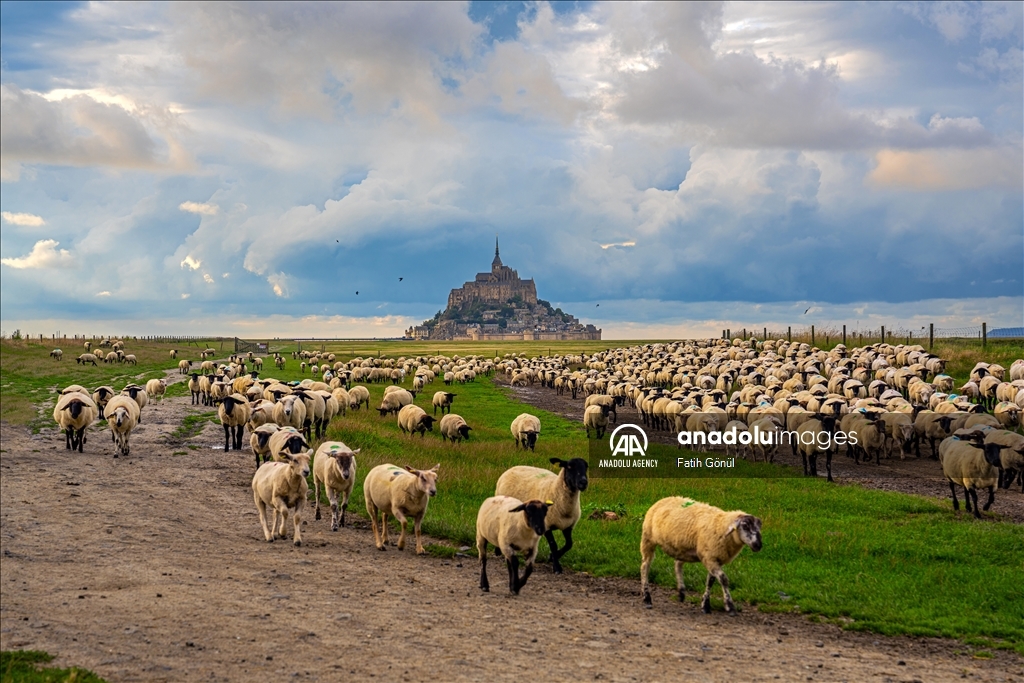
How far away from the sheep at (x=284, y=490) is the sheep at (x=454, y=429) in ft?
44.8

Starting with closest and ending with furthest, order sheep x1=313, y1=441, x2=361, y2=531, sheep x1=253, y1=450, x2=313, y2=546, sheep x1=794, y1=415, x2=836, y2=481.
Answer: sheep x1=253, y1=450, x2=313, y2=546 → sheep x1=313, y1=441, x2=361, y2=531 → sheep x1=794, y1=415, x2=836, y2=481

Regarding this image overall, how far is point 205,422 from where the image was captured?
31.9 metres

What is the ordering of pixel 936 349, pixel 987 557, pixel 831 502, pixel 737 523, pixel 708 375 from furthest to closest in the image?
pixel 936 349
pixel 708 375
pixel 831 502
pixel 987 557
pixel 737 523

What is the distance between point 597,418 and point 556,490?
19714mm

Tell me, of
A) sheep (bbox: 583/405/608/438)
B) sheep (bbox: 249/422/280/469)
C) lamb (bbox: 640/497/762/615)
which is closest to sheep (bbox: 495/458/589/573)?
lamb (bbox: 640/497/762/615)

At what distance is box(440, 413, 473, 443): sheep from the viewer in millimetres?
28500

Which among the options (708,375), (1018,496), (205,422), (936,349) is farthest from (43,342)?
(1018,496)

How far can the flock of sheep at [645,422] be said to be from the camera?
11781 millimetres

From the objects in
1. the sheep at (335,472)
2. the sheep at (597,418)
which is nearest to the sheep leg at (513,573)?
the sheep at (335,472)

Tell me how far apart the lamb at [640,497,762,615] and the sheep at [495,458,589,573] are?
4.13 feet

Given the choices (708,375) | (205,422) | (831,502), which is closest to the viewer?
(831,502)

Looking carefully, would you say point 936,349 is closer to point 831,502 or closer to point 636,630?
point 831,502

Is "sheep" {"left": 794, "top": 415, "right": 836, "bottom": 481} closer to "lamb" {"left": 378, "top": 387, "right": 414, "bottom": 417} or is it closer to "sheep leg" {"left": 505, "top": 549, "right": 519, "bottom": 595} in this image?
"sheep leg" {"left": 505, "top": 549, "right": 519, "bottom": 595}

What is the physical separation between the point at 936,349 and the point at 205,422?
45.3 metres
